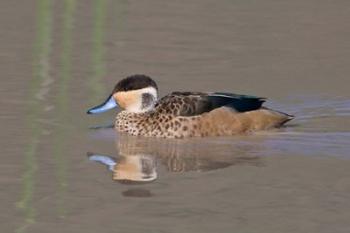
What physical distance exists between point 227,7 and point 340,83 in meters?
3.77

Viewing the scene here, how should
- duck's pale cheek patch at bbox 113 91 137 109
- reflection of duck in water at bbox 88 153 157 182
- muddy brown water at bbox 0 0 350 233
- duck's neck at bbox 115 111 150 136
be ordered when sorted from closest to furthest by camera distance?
muddy brown water at bbox 0 0 350 233
reflection of duck in water at bbox 88 153 157 182
duck's neck at bbox 115 111 150 136
duck's pale cheek patch at bbox 113 91 137 109

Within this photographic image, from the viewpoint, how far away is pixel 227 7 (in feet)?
55.3

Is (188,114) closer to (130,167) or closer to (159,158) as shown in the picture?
(159,158)

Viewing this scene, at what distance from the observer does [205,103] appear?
11.8m

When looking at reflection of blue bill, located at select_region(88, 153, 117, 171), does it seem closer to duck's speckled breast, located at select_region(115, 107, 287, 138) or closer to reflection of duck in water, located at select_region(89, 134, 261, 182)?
reflection of duck in water, located at select_region(89, 134, 261, 182)

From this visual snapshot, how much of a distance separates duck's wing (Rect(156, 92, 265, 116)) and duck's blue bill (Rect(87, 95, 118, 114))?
442mm

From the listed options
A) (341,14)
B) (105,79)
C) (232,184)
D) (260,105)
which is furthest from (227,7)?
(232,184)

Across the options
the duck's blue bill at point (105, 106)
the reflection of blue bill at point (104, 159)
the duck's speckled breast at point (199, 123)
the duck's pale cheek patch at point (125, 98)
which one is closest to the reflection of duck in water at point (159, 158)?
the reflection of blue bill at point (104, 159)

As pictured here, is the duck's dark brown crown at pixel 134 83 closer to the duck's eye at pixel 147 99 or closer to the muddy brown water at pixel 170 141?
the duck's eye at pixel 147 99

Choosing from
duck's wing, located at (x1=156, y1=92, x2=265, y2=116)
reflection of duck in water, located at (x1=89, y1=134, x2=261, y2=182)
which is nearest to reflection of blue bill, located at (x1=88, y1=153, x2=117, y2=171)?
reflection of duck in water, located at (x1=89, y1=134, x2=261, y2=182)

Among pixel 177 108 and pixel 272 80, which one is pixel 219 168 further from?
pixel 272 80

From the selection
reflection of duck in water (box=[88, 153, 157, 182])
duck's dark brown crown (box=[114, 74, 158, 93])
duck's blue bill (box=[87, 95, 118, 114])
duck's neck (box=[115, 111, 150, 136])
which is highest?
duck's dark brown crown (box=[114, 74, 158, 93])

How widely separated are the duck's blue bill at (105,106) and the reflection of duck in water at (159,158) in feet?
0.99

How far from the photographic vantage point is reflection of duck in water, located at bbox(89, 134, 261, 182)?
33.7ft
